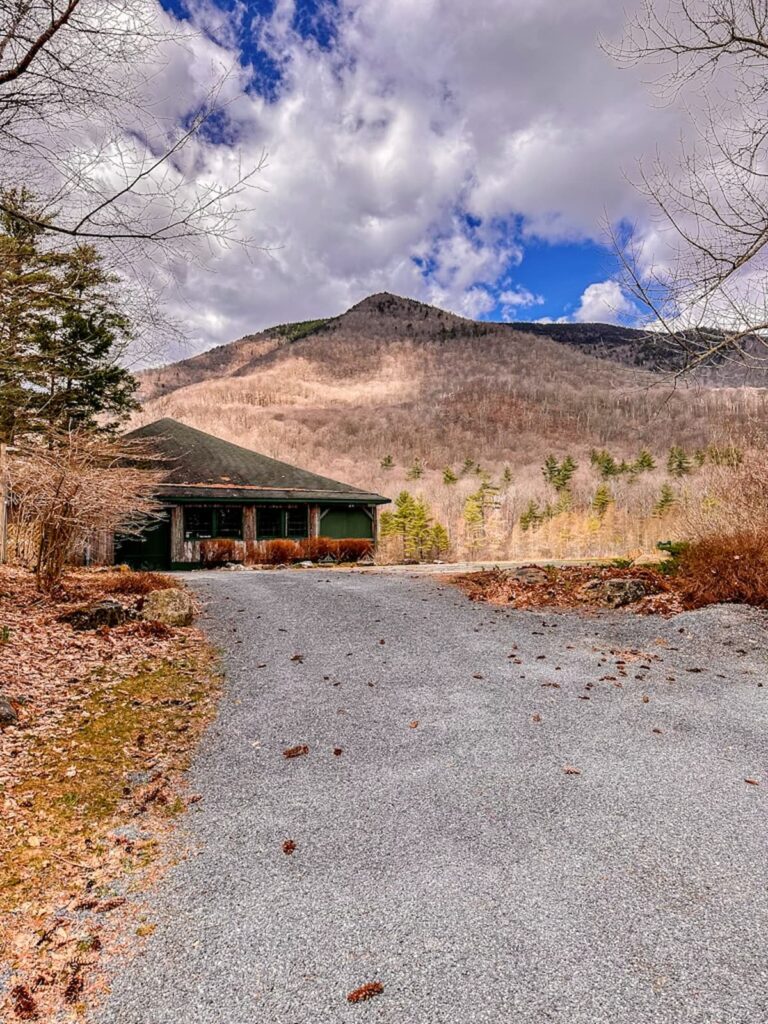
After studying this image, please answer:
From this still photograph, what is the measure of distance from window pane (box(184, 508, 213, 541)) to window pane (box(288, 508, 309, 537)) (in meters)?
3.17

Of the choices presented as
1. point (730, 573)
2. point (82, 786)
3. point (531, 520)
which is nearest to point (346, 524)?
point (730, 573)

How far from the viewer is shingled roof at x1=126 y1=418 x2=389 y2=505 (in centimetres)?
1958

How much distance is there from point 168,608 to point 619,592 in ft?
26.0

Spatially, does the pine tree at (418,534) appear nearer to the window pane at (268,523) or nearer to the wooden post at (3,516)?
the window pane at (268,523)

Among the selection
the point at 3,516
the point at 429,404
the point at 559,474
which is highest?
the point at 429,404

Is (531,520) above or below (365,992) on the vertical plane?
above

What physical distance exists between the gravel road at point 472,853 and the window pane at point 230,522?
14.0m

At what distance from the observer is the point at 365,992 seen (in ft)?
6.91

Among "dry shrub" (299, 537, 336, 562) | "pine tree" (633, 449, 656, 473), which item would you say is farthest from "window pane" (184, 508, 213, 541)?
"pine tree" (633, 449, 656, 473)

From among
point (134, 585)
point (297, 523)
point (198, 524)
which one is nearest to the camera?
point (134, 585)

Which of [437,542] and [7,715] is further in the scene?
[437,542]

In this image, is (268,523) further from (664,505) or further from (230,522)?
(664,505)

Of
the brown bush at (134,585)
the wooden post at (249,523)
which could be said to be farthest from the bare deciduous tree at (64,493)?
the wooden post at (249,523)

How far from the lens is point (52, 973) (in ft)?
7.30
